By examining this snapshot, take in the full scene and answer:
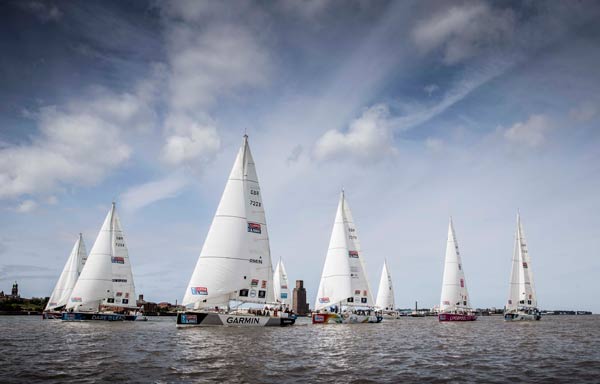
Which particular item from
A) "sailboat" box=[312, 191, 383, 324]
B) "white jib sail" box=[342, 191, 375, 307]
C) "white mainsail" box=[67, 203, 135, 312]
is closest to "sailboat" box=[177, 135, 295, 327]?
"sailboat" box=[312, 191, 383, 324]

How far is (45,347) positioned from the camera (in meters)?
27.6

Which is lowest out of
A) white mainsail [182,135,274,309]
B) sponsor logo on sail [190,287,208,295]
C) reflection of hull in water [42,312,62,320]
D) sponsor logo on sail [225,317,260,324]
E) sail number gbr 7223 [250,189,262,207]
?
reflection of hull in water [42,312,62,320]

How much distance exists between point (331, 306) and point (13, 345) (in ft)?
134

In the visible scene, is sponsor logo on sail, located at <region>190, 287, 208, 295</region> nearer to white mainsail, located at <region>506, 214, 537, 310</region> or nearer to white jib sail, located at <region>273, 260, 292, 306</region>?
white jib sail, located at <region>273, 260, 292, 306</region>

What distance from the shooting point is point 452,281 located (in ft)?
251

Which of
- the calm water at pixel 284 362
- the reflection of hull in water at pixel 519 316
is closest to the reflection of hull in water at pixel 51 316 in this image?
the calm water at pixel 284 362

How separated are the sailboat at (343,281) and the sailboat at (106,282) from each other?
91.7ft

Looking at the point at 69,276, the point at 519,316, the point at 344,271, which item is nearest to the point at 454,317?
the point at 519,316

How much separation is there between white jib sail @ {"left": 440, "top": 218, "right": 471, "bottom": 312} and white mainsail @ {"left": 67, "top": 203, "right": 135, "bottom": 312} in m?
50.4

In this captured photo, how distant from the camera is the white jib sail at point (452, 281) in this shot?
76.6 meters

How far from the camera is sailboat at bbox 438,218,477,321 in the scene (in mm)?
76625

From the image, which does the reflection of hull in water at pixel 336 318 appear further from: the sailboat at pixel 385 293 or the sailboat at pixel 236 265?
the sailboat at pixel 385 293

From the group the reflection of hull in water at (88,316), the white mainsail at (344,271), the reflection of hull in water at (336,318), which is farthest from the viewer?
the white mainsail at (344,271)

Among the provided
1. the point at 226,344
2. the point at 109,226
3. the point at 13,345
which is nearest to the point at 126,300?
the point at 109,226
